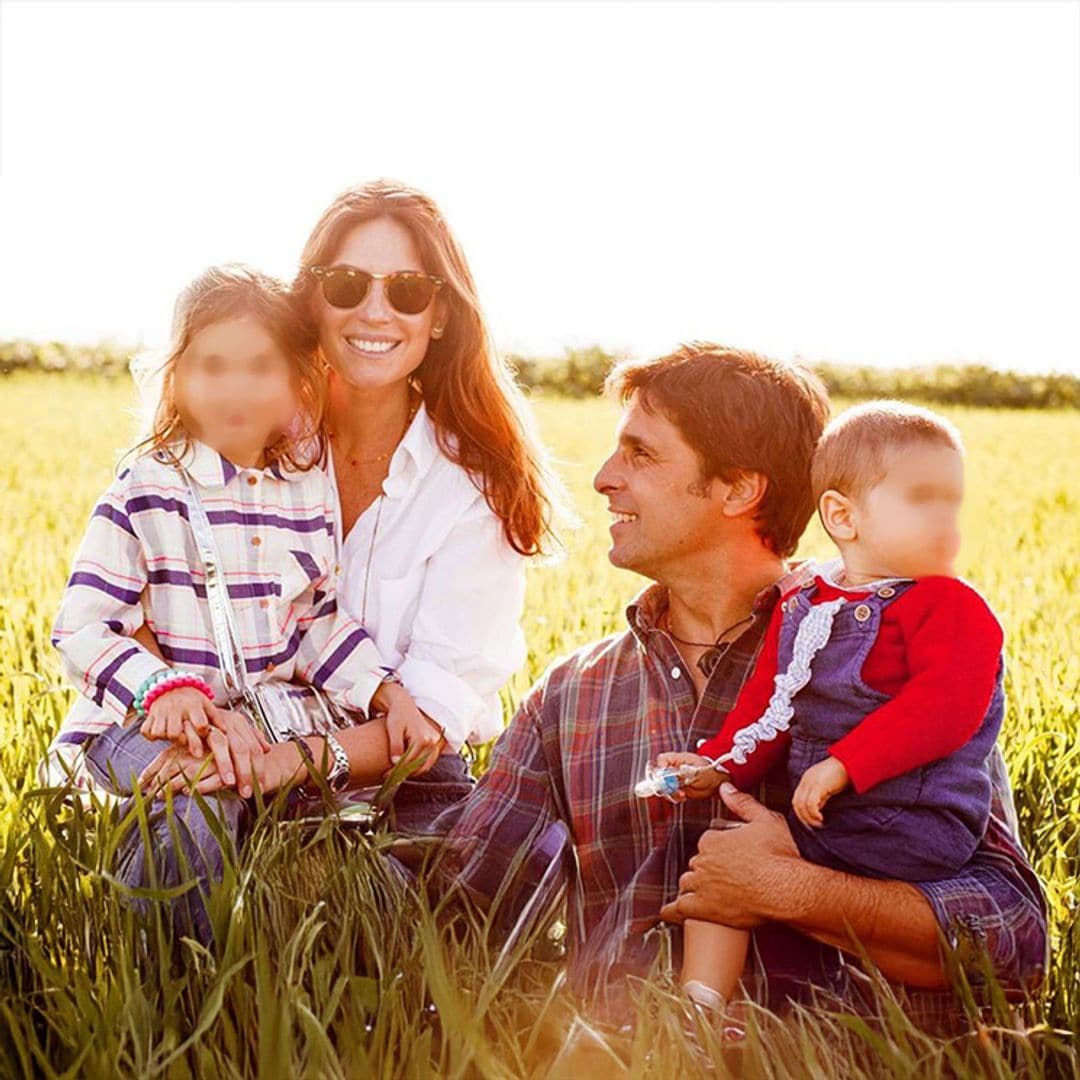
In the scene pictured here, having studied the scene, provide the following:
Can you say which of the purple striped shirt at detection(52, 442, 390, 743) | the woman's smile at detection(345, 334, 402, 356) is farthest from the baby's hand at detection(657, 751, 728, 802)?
the woman's smile at detection(345, 334, 402, 356)

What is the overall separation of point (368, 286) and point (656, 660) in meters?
1.19

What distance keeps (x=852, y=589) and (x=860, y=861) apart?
0.47m

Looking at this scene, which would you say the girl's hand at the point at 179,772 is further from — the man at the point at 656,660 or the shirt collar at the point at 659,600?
the shirt collar at the point at 659,600

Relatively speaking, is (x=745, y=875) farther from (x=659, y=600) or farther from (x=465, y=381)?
(x=465, y=381)

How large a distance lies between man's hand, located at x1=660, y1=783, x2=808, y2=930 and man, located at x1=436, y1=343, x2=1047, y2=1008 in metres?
0.13

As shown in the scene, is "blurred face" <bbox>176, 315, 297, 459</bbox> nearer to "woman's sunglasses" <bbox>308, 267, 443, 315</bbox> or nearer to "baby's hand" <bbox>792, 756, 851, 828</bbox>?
"woman's sunglasses" <bbox>308, 267, 443, 315</bbox>

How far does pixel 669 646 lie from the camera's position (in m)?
3.26

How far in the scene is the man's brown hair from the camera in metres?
3.24

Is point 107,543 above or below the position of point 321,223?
below

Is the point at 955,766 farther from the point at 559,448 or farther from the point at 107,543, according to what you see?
the point at 559,448

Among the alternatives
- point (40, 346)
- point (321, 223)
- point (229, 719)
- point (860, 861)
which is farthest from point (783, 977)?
point (40, 346)

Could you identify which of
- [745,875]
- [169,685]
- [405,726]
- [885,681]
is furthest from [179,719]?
[885,681]

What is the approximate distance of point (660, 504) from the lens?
325cm

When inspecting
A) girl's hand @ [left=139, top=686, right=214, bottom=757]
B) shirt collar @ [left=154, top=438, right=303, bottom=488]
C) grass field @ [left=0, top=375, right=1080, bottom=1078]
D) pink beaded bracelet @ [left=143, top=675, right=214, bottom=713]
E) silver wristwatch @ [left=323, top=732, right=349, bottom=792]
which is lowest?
grass field @ [left=0, top=375, right=1080, bottom=1078]
